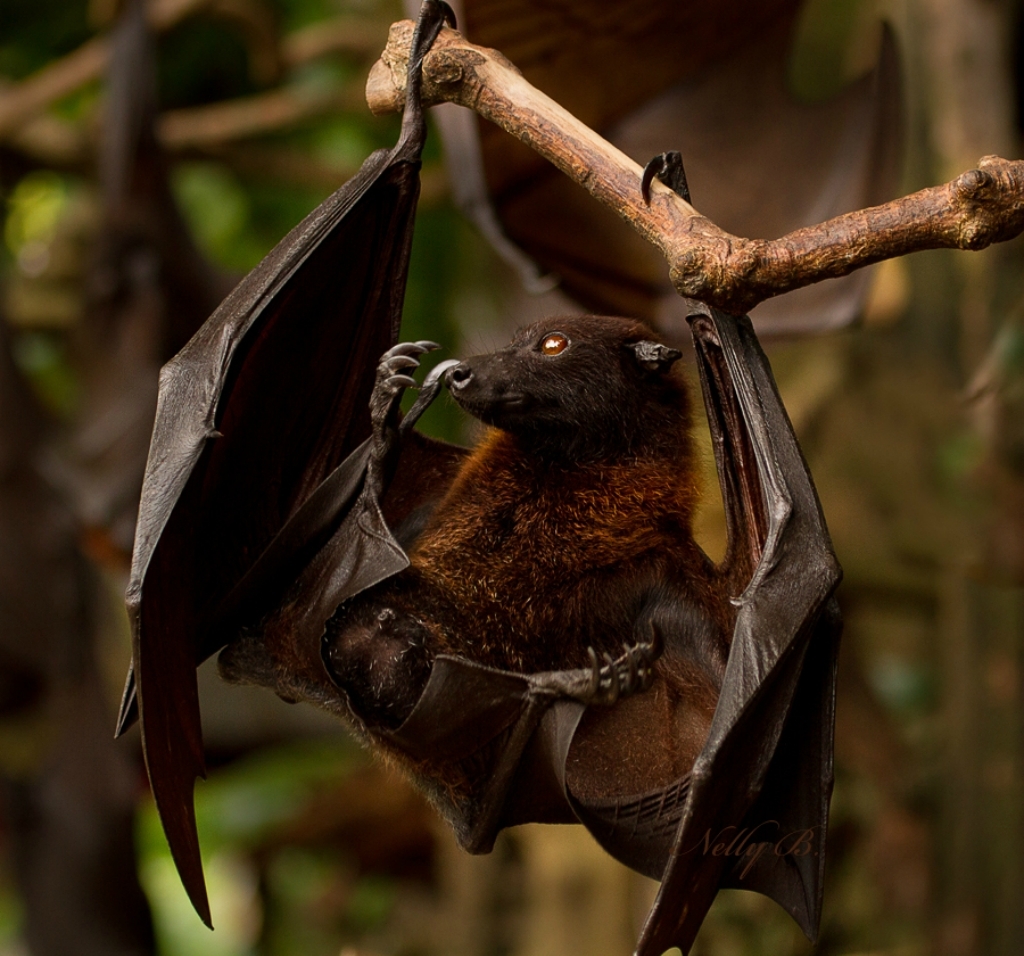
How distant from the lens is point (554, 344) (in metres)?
2.40

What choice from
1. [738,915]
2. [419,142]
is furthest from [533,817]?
[738,915]

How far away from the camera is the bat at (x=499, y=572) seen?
1996 mm

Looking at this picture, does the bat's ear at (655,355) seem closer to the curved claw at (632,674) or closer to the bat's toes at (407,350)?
the bat's toes at (407,350)

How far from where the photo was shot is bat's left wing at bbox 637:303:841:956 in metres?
1.90

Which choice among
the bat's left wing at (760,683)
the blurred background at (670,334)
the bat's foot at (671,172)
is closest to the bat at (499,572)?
the bat's left wing at (760,683)

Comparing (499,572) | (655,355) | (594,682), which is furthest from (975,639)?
(594,682)

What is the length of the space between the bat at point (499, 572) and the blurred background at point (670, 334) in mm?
1138

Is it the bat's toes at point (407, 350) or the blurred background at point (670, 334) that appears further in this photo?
the blurred background at point (670, 334)

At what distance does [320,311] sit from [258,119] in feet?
12.5

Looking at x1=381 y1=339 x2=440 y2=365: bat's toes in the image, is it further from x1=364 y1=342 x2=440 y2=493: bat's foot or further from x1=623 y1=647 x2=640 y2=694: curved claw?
x1=623 y1=647 x2=640 y2=694: curved claw

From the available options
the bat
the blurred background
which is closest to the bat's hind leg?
the bat

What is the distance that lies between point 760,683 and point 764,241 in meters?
0.66
